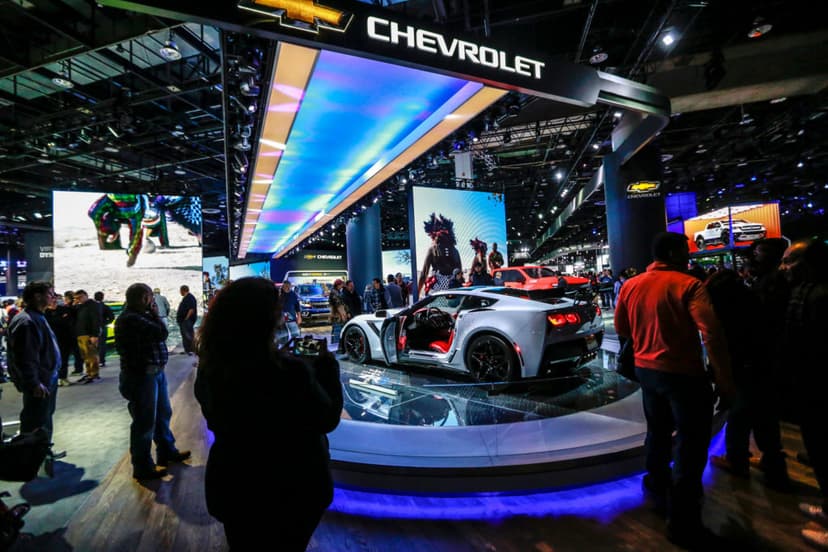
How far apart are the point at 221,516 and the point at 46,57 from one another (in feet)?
28.7

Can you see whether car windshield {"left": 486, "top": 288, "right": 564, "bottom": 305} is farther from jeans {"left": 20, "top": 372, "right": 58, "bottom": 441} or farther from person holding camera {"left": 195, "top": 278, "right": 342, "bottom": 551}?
jeans {"left": 20, "top": 372, "right": 58, "bottom": 441}

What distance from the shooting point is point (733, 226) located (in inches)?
545

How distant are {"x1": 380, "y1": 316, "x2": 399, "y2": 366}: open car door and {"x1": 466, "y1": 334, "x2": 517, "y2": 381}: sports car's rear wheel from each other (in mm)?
1222

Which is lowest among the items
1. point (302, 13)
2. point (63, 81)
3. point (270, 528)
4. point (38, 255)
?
point (270, 528)

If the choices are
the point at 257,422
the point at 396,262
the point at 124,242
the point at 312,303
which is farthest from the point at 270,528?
the point at 396,262

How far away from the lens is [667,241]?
7.24 ft

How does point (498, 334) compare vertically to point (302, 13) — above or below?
below

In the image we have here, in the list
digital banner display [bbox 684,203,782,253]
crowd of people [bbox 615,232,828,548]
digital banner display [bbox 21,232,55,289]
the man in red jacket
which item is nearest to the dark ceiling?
digital banner display [bbox 684,203,782,253]

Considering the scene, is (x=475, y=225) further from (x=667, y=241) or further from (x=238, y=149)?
(x=667, y=241)

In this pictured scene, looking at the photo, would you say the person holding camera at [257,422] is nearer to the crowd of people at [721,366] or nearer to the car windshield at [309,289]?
the crowd of people at [721,366]

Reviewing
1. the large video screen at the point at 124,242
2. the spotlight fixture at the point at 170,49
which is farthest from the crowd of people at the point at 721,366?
the large video screen at the point at 124,242

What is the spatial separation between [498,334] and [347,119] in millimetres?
4022

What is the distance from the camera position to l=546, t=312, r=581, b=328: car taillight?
4.14 metres

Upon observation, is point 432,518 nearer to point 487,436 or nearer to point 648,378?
point 487,436
